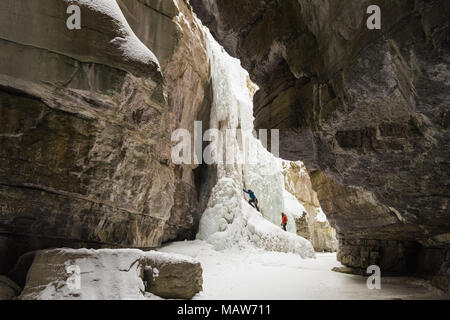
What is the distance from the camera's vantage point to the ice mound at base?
30.5 feet

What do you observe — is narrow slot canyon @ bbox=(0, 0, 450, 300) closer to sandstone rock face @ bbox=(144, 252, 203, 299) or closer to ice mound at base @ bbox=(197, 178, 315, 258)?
sandstone rock face @ bbox=(144, 252, 203, 299)

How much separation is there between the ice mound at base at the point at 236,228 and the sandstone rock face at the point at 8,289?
6.26 metres

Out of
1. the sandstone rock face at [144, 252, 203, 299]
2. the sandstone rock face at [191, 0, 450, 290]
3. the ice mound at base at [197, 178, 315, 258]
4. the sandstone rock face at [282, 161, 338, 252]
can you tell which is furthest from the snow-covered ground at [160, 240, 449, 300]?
the sandstone rock face at [282, 161, 338, 252]

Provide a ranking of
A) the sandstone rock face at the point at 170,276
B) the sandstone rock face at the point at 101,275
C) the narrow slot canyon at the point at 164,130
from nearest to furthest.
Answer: the narrow slot canyon at the point at 164,130
the sandstone rock face at the point at 101,275
the sandstone rock face at the point at 170,276

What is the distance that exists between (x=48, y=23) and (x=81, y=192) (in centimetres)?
219

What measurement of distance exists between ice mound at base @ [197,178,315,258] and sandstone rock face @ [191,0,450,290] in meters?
4.93

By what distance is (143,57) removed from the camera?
3.94 meters

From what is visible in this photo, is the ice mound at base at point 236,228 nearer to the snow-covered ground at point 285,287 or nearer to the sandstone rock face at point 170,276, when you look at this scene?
the snow-covered ground at point 285,287

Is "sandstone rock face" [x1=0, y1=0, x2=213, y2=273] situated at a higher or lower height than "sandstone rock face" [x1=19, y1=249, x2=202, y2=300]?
higher

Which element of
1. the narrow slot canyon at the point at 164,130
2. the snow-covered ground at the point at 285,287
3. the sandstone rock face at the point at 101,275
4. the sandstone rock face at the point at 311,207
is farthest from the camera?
the sandstone rock face at the point at 311,207

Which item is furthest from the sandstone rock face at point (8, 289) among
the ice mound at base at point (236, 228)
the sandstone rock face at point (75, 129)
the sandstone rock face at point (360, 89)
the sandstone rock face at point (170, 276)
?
the ice mound at base at point (236, 228)

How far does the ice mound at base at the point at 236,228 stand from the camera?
9.31 m
